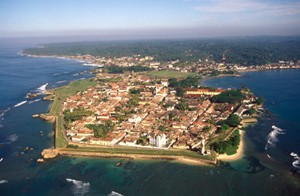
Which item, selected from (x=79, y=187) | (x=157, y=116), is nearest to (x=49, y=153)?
(x=79, y=187)

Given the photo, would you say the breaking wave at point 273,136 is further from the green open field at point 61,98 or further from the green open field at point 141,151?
the green open field at point 61,98

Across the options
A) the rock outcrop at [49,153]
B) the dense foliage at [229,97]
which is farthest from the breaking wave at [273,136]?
the rock outcrop at [49,153]

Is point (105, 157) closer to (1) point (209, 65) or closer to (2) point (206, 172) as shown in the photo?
(2) point (206, 172)

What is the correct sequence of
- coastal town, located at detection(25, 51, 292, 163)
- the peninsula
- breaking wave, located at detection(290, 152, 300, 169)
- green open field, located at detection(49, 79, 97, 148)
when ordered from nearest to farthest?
breaking wave, located at detection(290, 152, 300, 169)
the peninsula
coastal town, located at detection(25, 51, 292, 163)
green open field, located at detection(49, 79, 97, 148)

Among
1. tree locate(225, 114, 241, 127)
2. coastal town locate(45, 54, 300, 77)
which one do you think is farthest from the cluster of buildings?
coastal town locate(45, 54, 300, 77)

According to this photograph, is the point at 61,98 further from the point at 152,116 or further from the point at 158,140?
the point at 158,140

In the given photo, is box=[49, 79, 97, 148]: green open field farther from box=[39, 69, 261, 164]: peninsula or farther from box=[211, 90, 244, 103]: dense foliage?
box=[211, 90, 244, 103]: dense foliage
